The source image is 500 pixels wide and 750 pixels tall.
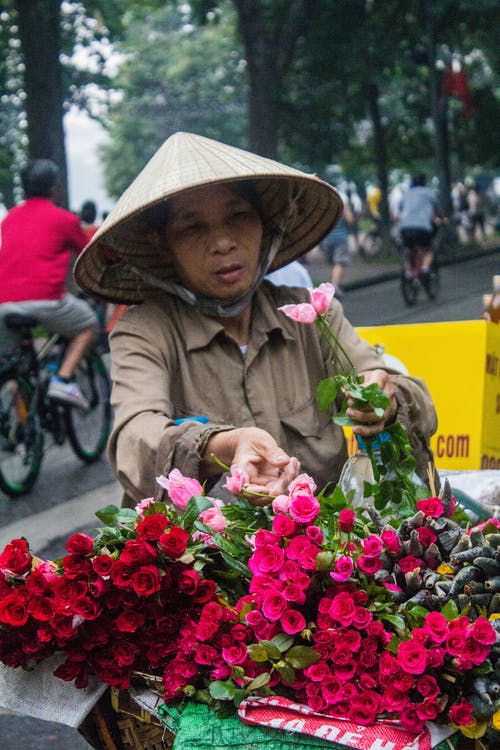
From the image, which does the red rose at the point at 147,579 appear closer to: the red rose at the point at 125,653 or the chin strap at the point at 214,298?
the red rose at the point at 125,653

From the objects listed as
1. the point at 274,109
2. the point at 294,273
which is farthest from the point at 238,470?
the point at 274,109

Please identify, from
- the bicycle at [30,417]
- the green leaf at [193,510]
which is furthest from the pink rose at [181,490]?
the bicycle at [30,417]

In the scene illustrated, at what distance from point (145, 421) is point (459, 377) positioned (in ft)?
7.10

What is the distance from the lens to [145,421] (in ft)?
7.22

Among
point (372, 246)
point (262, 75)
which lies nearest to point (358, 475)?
point (262, 75)

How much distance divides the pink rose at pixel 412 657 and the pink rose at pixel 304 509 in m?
0.25

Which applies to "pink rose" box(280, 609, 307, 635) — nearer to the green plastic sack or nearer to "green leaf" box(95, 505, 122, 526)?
the green plastic sack

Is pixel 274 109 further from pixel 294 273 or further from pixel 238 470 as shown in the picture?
pixel 238 470

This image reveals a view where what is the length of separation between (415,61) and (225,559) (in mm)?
21568

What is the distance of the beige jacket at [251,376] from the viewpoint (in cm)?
239

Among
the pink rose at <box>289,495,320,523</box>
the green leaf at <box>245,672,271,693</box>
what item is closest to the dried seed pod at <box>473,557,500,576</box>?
the pink rose at <box>289,495,320,523</box>

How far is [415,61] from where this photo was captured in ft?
72.0

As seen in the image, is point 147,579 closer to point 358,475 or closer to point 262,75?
point 358,475

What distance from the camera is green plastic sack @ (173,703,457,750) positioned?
150 cm
